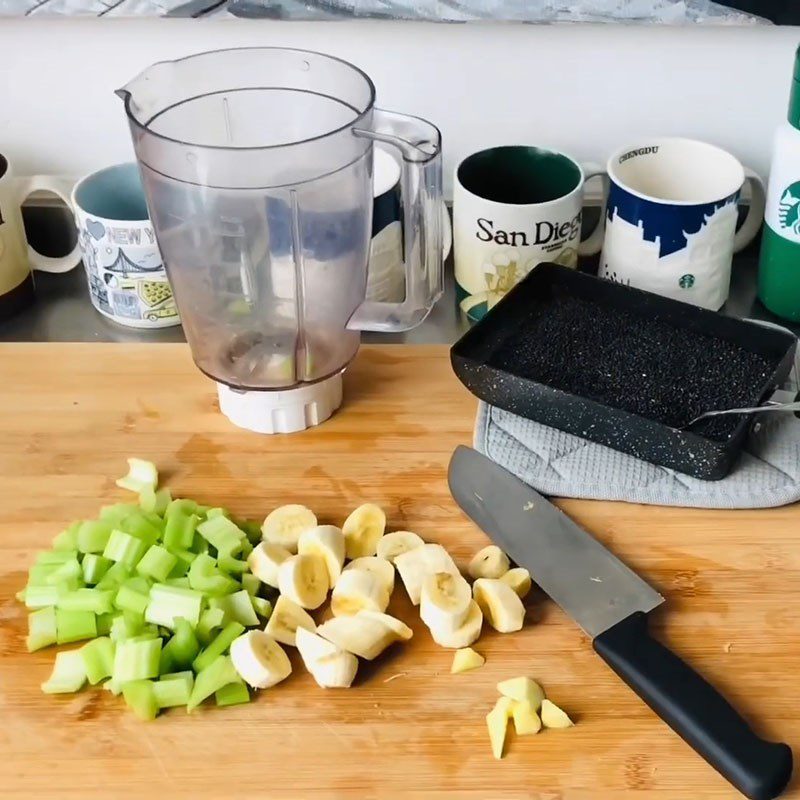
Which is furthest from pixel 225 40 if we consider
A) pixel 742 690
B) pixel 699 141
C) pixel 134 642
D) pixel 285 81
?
pixel 742 690

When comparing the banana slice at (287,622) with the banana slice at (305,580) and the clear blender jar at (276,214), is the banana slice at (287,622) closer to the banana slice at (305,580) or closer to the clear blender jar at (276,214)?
the banana slice at (305,580)

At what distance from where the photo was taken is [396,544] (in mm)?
774

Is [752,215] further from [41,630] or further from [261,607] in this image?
[41,630]

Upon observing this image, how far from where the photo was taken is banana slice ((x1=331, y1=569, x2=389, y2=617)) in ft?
2.38

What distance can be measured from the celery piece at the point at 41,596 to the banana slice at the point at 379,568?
193 mm

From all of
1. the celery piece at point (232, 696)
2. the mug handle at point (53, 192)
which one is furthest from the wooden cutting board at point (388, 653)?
the mug handle at point (53, 192)

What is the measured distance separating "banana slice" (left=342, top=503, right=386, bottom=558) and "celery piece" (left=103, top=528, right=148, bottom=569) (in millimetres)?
143

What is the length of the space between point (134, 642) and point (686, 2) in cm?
68

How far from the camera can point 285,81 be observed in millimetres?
882

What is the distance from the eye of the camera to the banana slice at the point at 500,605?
719mm

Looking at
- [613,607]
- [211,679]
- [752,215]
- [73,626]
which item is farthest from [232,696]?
[752,215]

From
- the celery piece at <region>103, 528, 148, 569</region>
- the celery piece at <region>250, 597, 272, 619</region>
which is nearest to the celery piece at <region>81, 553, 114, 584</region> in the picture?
the celery piece at <region>103, 528, 148, 569</region>

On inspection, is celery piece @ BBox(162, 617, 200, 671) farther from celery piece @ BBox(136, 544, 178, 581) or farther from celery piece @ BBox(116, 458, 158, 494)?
celery piece @ BBox(116, 458, 158, 494)

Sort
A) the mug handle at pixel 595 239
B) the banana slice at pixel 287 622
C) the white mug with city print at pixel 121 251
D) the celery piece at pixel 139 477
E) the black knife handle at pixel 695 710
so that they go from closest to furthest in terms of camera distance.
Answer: the black knife handle at pixel 695 710 → the banana slice at pixel 287 622 → the celery piece at pixel 139 477 → the white mug with city print at pixel 121 251 → the mug handle at pixel 595 239
